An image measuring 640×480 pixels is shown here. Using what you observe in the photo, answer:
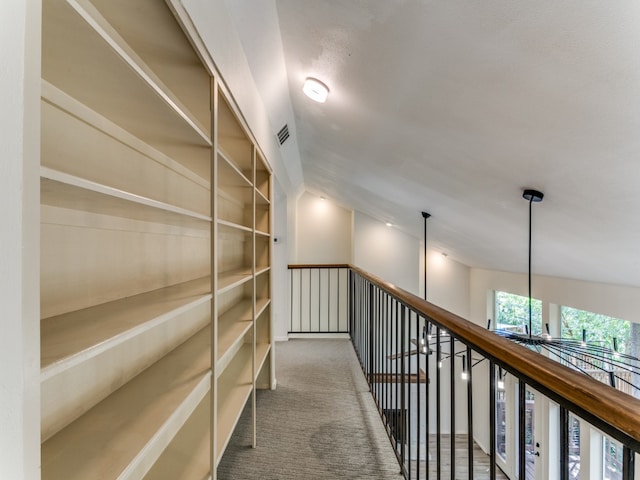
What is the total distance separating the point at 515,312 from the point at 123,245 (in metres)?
6.03

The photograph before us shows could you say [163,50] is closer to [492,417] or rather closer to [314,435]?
[492,417]

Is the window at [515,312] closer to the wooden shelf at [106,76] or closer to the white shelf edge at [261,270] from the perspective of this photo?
the white shelf edge at [261,270]

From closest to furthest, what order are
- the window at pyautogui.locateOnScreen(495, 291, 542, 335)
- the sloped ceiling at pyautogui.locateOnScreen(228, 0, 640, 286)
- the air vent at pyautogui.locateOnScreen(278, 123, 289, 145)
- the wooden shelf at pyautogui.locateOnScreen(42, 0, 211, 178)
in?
the wooden shelf at pyautogui.locateOnScreen(42, 0, 211, 178) < the sloped ceiling at pyautogui.locateOnScreen(228, 0, 640, 286) < the air vent at pyautogui.locateOnScreen(278, 123, 289, 145) < the window at pyautogui.locateOnScreen(495, 291, 542, 335)

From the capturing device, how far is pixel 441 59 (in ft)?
4.53

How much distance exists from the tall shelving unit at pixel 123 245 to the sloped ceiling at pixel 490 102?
→ 0.67 meters

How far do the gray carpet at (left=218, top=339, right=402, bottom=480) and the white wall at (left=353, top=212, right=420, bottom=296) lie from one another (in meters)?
3.00

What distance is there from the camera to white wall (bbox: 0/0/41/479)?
0.46 m

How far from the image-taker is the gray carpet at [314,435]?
173 centimetres

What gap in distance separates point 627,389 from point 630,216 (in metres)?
2.93

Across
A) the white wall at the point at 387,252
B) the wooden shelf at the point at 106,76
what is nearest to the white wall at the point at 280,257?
the white wall at the point at 387,252

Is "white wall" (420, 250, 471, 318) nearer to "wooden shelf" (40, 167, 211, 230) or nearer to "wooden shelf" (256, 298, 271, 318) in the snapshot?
"wooden shelf" (256, 298, 271, 318)

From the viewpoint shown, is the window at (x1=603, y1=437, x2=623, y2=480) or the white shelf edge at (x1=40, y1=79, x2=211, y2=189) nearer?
the white shelf edge at (x1=40, y1=79, x2=211, y2=189)

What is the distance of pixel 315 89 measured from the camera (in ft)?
6.72

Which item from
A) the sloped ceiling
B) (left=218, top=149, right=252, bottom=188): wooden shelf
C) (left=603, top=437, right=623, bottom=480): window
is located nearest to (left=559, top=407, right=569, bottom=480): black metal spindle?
the sloped ceiling
